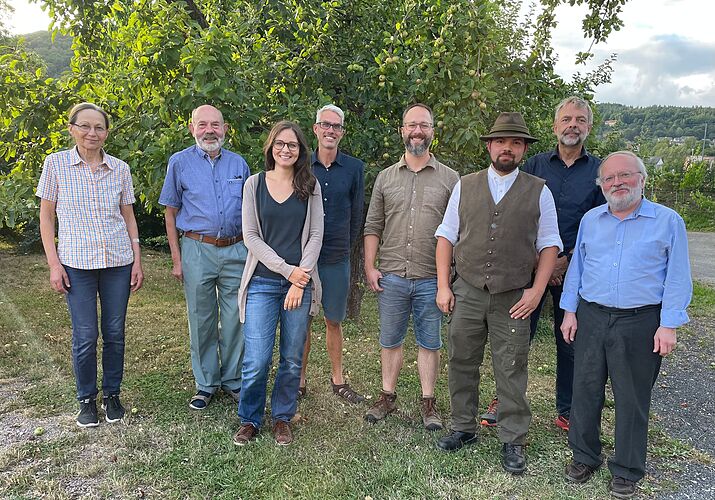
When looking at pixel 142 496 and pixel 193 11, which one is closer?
pixel 142 496

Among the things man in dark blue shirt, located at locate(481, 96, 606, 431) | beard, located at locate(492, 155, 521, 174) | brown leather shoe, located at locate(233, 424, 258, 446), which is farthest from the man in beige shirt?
brown leather shoe, located at locate(233, 424, 258, 446)

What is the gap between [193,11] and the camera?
255 inches

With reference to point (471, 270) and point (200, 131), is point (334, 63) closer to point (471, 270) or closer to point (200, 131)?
point (200, 131)

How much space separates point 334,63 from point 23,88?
10.4 feet

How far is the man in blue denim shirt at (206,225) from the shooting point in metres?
4.15

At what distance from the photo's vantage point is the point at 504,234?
3.51 meters

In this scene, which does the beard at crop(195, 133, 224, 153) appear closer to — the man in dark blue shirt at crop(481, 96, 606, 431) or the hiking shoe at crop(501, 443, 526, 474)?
the man in dark blue shirt at crop(481, 96, 606, 431)

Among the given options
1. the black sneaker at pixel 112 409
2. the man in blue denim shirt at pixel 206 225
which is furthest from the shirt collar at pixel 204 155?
the black sneaker at pixel 112 409

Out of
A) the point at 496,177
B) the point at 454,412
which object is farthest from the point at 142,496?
the point at 496,177

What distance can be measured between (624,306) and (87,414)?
378cm

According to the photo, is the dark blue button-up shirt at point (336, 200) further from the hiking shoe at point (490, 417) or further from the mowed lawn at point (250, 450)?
the hiking shoe at point (490, 417)

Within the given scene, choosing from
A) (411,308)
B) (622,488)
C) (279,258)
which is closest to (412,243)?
(411,308)

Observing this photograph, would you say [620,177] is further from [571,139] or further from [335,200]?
[335,200]

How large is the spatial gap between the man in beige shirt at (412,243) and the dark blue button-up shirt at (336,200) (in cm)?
20
